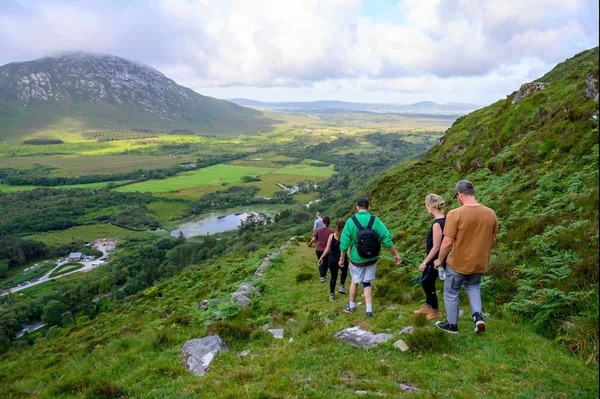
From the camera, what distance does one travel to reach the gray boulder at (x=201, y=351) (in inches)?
344

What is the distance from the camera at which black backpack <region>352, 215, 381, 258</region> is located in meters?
9.60

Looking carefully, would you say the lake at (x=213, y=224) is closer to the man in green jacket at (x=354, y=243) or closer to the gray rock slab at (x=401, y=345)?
the man in green jacket at (x=354, y=243)

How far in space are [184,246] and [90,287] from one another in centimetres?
2075

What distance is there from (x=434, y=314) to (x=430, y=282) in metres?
0.79

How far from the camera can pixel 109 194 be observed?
540 feet

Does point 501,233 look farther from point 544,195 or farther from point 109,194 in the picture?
point 109,194

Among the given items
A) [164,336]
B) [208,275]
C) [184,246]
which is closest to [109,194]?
[184,246]

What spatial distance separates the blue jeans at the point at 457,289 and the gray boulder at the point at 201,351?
16.9ft

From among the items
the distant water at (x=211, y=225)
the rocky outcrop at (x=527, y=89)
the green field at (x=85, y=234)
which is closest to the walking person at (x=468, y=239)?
the rocky outcrop at (x=527, y=89)

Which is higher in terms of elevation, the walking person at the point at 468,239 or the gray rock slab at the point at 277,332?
the walking person at the point at 468,239

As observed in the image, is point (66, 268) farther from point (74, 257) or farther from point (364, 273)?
point (364, 273)

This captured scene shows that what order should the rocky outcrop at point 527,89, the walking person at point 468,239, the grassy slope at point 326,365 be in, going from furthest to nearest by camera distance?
the rocky outcrop at point 527,89, the walking person at point 468,239, the grassy slope at point 326,365

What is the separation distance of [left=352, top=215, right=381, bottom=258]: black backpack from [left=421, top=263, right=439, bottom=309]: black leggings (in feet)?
4.06

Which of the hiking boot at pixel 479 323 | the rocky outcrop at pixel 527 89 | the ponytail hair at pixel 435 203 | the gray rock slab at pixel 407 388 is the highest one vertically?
the rocky outcrop at pixel 527 89
